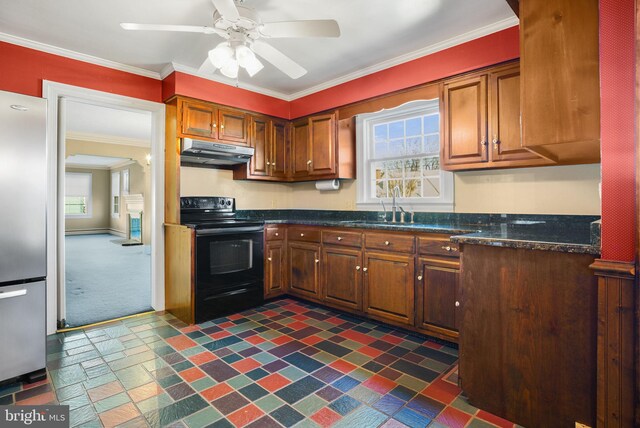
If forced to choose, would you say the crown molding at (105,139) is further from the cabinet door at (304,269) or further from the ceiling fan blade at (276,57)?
the ceiling fan blade at (276,57)

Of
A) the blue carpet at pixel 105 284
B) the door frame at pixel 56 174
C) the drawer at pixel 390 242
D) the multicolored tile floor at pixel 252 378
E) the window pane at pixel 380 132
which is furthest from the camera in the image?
the window pane at pixel 380 132

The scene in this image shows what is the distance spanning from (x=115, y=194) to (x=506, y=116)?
12.3 m

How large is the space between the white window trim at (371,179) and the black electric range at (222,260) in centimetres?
123

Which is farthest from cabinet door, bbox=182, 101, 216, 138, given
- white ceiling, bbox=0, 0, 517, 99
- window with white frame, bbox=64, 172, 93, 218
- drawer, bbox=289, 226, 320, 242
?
window with white frame, bbox=64, 172, 93, 218

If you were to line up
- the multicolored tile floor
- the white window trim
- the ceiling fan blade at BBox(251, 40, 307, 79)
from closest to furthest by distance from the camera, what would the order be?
the multicolored tile floor
the ceiling fan blade at BBox(251, 40, 307, 79)
the white window trim

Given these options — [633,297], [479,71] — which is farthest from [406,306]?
[479,71]

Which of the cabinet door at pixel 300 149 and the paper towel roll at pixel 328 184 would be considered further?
the cabinet door at pixel 300 149

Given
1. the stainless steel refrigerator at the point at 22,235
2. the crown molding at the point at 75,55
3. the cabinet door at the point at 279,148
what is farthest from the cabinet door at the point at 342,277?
the crown molding at the point at 75,55

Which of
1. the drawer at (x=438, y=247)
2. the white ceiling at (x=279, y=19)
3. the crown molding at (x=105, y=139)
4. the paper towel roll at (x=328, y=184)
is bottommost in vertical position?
the drawer at (x=438, y=247)

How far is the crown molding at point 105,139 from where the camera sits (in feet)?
22.9

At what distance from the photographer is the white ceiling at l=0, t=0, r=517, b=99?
2373 mm

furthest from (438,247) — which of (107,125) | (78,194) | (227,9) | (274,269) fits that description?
(78,194)

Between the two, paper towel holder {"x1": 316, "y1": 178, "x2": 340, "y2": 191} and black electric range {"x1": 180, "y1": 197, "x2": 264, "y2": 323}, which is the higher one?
paper towel holder {"x1": 316, "y1": 178, "x2": 340, "y2": 191}

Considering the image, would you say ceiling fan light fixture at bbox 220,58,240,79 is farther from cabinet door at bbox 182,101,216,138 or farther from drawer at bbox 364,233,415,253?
drawer at bbox 364,233,415,253
